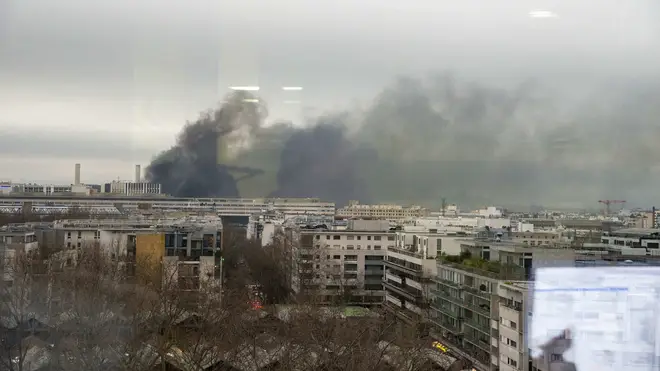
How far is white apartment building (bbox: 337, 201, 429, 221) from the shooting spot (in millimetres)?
6223

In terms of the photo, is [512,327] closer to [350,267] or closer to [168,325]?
[168,325]

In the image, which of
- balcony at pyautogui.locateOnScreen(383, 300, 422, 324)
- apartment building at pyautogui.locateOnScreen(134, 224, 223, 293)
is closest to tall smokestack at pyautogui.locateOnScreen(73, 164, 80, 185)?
apartment building at pyautogui.locateOnScreen(134, 224, 223, 293)

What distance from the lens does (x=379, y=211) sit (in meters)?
6.50

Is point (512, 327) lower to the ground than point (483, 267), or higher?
lower

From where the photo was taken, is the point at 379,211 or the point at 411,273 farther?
the point at 379,211

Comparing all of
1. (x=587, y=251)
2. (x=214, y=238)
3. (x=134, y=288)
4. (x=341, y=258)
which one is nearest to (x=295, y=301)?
(x=214, y=238)

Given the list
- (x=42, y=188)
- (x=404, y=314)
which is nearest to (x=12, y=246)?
(x=42, y=188)

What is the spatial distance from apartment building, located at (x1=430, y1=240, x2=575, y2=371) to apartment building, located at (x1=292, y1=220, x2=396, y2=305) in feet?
3.12

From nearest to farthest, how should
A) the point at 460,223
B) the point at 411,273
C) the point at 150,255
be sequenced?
the point at 150,255
the point at 460,223
the point at 411,273

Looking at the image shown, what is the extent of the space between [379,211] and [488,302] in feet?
8.74

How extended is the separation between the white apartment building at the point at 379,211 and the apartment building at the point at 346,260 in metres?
0.11

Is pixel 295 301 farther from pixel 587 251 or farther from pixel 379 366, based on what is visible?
pixel 587 251

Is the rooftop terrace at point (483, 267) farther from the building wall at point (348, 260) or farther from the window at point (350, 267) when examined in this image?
the window at point (350, 267)

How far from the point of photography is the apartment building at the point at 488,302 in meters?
3.53
